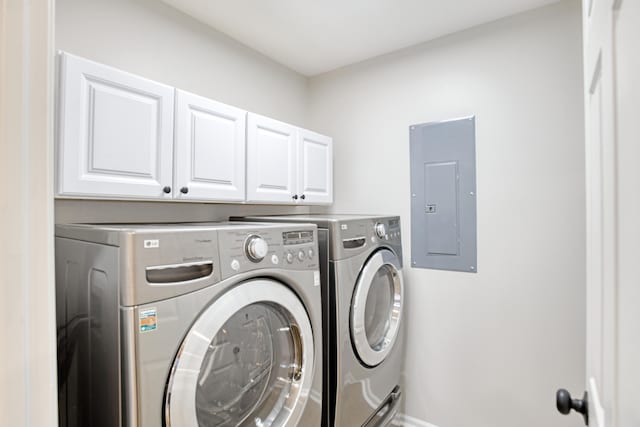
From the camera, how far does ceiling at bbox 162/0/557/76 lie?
1871 millimetres

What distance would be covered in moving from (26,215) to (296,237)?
1.03 meters

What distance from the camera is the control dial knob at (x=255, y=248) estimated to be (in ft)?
3.89

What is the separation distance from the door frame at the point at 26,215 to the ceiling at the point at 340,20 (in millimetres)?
1698

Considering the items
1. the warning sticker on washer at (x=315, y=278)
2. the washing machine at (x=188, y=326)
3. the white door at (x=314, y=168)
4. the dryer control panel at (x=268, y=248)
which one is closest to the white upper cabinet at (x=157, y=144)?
the white door at (x=314, y=168)

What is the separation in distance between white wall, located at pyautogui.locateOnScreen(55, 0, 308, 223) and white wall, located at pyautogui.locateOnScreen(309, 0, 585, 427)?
885mm

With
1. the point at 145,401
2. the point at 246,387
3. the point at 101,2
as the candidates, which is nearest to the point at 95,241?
the point at 145,401

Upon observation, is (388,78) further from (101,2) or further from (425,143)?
(101,2)

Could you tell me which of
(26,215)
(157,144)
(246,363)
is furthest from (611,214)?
(157,144)

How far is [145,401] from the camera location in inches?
35.9

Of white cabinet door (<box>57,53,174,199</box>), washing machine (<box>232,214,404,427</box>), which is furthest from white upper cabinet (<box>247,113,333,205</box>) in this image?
white cabinet door (<box>57,53,174,199</box>)

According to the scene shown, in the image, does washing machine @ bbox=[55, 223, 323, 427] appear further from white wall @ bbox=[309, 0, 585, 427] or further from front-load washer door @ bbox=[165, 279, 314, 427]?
white wall @ bbox=[309, 0, 585, 427]

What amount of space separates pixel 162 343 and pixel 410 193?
5.97ft

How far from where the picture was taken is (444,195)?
2203 mm

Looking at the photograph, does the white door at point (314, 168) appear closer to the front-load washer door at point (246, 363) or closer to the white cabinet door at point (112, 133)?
the white cabinet door at point (112, 133)
